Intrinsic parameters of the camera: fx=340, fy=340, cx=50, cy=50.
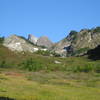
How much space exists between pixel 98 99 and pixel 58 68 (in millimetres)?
85226

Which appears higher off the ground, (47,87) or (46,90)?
(47,87)

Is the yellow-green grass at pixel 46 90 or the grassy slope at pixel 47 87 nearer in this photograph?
the yellow-green grass at pixel 46 90

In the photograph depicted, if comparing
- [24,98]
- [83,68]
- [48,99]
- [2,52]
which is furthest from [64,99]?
[2,52]

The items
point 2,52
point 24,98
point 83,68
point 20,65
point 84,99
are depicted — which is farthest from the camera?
point 2,52

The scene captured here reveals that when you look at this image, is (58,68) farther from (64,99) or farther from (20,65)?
(64,99)

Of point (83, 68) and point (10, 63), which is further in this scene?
point (10, 63)

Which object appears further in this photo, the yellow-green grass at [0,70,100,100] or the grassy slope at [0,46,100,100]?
the grassy slope at [0,46,100,100]

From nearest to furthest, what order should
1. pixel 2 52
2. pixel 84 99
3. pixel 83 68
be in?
pixel 84 99, pixel 83 68, pixel 2 52

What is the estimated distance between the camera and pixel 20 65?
12369 cm

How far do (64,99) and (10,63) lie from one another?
9251cm

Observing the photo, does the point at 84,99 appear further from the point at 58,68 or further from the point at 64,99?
the point at 58,68

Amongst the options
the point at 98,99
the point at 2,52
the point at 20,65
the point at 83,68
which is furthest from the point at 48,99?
the point at 2,52

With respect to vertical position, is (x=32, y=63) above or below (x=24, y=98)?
above

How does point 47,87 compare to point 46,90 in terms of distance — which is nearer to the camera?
point 46,90
